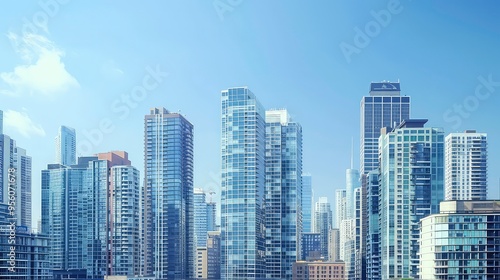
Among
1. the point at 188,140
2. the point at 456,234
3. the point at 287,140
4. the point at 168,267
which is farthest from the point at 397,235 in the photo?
the point at 188,140

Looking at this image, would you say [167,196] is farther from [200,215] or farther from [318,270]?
[200,215]

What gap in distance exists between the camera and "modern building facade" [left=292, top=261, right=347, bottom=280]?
135 ft

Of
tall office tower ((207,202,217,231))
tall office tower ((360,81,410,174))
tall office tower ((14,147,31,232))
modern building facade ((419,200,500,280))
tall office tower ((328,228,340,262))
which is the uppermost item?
tall office tower ((360,81,410,174))

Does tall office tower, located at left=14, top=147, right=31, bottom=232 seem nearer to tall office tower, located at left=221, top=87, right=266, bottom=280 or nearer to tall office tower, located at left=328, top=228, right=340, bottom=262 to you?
tall office tower, located at left=221, top=87, right=266, bottom=280

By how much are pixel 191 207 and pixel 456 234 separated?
28.1 m

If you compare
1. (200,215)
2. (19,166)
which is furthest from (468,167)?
(200,215)

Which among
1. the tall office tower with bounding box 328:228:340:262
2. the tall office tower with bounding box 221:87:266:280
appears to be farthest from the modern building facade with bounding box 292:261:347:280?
the tall office tower with bounding box 328:228:340:262

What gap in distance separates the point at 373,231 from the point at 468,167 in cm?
912

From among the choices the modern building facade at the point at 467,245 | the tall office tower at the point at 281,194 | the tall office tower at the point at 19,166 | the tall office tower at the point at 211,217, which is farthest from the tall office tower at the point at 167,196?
the modern building facade at the point at 467,245

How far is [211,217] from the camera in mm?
61562

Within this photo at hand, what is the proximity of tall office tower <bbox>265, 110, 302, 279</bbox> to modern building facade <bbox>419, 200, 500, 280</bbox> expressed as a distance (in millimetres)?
17108

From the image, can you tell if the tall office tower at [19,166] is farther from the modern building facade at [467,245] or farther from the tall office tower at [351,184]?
the tall office tower at [351,184]

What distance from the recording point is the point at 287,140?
4197cm

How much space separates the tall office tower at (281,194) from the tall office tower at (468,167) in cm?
973
